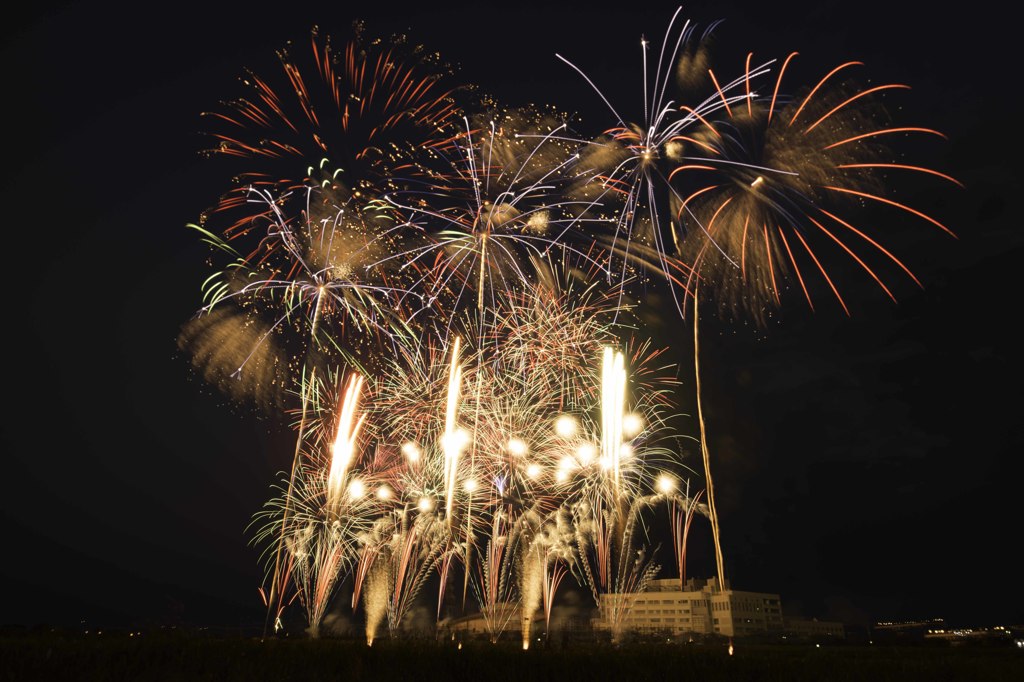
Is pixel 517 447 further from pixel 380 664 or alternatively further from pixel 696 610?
pixel 696 610

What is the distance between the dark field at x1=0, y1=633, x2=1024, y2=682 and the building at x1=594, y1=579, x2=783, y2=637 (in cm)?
6210

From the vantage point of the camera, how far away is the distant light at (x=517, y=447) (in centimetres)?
2889

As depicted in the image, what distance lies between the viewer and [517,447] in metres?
29.0

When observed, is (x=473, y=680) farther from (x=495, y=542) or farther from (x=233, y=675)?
(x=495, y=542)

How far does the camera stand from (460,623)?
7131cm

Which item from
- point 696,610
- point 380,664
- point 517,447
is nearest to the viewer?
point 380,664

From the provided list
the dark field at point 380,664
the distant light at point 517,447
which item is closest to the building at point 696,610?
the distant light at point 517,447

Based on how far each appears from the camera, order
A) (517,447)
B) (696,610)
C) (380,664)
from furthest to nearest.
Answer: (696,610) → (517,447) → (380,664)

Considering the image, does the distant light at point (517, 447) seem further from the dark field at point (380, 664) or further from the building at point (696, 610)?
the building at point (696, 610)

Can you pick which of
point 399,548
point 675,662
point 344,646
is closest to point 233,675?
point 344,646

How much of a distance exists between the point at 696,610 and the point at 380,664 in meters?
80.5

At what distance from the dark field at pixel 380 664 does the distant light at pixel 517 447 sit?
1121cm

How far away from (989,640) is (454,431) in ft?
140

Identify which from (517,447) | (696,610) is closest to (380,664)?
(517,447)
